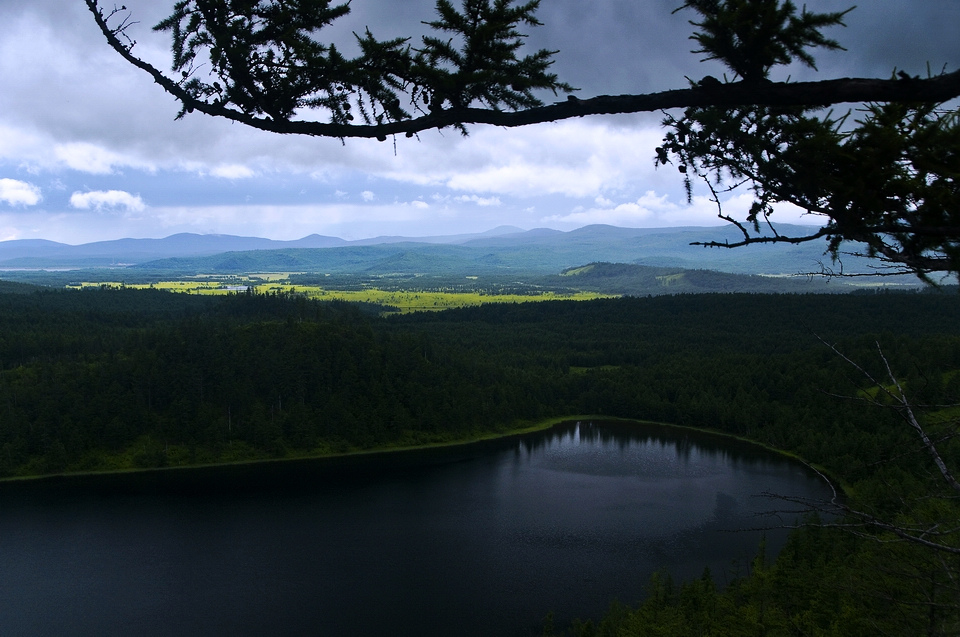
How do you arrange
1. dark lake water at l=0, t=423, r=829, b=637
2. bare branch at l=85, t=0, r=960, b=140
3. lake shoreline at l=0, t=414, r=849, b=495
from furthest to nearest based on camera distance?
lake shoreline at l=0, t=414, r=849, b=495 → dark lake water at l=0, t=423, r=829, b=637 → bare branch at l=85, t=0, r=960, b=140

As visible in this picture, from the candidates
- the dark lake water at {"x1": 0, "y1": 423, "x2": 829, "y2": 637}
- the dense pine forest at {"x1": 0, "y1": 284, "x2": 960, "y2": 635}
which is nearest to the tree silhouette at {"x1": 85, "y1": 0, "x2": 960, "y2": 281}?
the dark lake water at {"x1": 0, "y1": 423, "x2": 829, "y2": 637}

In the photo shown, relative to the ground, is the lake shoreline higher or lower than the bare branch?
lower

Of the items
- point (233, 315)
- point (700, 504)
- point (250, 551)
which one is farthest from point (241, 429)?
point (233, 315)

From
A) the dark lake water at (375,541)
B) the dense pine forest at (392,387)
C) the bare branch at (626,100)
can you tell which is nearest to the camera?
the bare branch at (626,100)

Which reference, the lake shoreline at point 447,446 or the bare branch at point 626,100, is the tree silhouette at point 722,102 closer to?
the bare branch at point 626,100

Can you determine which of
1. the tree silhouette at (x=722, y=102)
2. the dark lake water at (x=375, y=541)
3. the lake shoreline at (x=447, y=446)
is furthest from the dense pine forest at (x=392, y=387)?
the tree silhouette at (x=722, y=102)

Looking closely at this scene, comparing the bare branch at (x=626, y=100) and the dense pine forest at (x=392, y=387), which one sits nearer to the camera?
the bare branch at (x=626, y=100)

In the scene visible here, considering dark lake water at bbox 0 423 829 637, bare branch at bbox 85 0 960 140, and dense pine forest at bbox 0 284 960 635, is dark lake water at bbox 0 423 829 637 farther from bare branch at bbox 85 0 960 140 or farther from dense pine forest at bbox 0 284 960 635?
bare branch at bbox 85 0 960 140

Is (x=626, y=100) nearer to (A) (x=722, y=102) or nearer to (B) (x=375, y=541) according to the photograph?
(A) (x=722, y=102)

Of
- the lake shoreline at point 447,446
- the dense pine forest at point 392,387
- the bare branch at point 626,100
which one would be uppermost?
the bare branch at point 626,100
